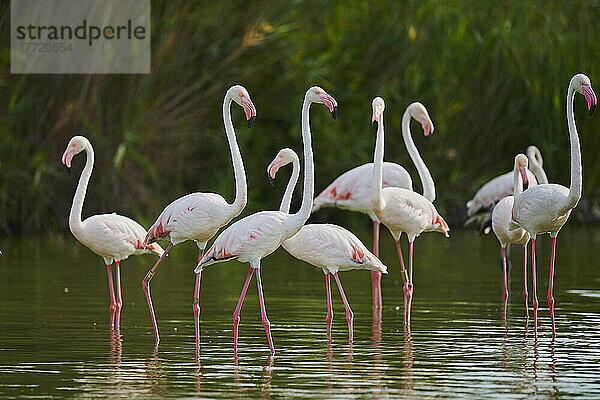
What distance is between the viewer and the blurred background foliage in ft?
55.9

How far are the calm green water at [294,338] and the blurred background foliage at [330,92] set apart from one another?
12.5 ft

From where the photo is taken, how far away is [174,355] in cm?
762

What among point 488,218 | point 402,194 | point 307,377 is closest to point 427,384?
point 307,377

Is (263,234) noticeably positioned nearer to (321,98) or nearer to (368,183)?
(321,98)

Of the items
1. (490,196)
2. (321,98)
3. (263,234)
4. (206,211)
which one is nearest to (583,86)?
(321,98)

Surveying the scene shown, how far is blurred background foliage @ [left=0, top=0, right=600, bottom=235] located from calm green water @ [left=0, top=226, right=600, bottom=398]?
12.5 feet

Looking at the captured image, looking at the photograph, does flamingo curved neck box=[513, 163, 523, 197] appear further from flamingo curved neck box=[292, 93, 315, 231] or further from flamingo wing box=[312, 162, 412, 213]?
flamingo curved neck box=[292, 93, 315, 231]

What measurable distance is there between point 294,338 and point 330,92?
1039 centimetres

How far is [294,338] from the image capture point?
8.36 m

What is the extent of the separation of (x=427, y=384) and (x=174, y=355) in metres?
1.79

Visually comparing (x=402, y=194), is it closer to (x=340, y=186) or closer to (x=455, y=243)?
(x=340, y=186)

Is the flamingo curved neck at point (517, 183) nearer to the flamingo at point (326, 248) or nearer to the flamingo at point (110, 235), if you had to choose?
the flamingo at point (326, 248)

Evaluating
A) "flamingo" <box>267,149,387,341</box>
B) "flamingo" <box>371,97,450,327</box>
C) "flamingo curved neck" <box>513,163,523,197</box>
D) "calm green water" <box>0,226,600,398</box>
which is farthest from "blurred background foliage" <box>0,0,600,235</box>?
"flamingo" <box>267,149,387,341</box>

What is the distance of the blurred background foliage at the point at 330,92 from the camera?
17031 mm
